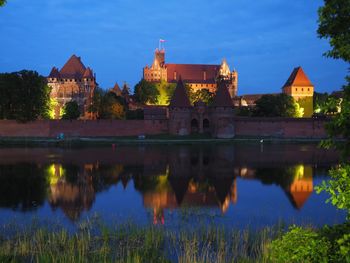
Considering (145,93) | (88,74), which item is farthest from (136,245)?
(145,93)

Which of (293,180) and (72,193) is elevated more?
(293,180)

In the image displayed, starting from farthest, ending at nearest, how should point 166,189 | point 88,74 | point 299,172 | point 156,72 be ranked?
point 156,72, point 88,74, point 299,172, point 166,189

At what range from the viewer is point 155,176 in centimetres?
2205

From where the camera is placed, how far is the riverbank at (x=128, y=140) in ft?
138

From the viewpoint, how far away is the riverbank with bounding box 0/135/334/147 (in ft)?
138

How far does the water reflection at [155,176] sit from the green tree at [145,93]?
4508 cm

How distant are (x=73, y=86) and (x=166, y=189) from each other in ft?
179

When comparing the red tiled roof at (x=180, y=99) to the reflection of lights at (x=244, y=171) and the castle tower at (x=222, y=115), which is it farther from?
the reflection of lights at (x=244, y=171)

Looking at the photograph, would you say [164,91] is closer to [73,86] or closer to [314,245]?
[73,86]

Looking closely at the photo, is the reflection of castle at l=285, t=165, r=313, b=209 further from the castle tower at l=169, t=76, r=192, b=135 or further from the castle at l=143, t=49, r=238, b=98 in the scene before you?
the castle at l=143, t=49, r=238, b=98

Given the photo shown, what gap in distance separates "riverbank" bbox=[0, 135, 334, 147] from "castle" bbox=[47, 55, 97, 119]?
74.3 feet

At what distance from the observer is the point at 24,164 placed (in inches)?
1023

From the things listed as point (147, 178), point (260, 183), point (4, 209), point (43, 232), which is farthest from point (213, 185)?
point (43, 232)

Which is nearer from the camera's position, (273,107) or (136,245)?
(136,245)
